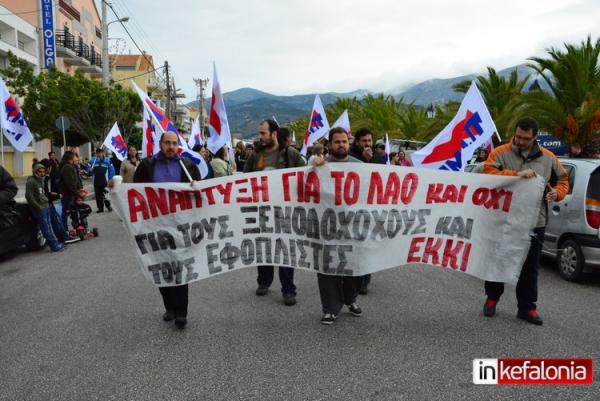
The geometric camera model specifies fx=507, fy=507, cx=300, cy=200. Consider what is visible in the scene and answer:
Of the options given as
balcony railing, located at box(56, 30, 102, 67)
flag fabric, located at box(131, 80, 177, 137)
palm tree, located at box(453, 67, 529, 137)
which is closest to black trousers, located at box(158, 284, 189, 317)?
flag fabric, located at box(131, 80, 177, 137)

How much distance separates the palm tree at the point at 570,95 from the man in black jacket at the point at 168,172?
14439 mm

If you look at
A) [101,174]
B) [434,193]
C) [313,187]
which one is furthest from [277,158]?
[101,174]

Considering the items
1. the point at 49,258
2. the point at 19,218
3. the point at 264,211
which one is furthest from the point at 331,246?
the point at 19,218

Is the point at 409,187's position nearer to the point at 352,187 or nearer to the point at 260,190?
the point at 352,187

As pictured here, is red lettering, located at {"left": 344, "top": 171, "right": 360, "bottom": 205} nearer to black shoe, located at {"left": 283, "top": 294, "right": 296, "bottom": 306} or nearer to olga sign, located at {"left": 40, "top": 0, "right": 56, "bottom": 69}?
black shoe, located at {"left": 283, "top": 294, "right": 296, "bottom": 306}

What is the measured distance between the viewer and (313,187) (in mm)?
4863

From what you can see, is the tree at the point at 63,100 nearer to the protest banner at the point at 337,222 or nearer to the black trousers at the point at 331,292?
the protest banner at the point at 337,222

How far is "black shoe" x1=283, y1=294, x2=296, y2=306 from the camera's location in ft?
18.0

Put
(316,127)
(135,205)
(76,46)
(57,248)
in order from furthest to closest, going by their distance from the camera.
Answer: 1. (76,46)
2. (316,127)
3. (57,248)
4. (135,205)

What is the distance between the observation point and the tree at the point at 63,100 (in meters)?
26.8

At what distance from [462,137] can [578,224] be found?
220 cm

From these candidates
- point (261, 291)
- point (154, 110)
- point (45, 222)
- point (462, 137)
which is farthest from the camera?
point (45, 222)

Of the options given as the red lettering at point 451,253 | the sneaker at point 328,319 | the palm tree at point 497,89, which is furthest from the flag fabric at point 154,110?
the palm tree at point 497,89

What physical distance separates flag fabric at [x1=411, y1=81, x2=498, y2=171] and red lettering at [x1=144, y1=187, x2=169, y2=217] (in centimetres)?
476
